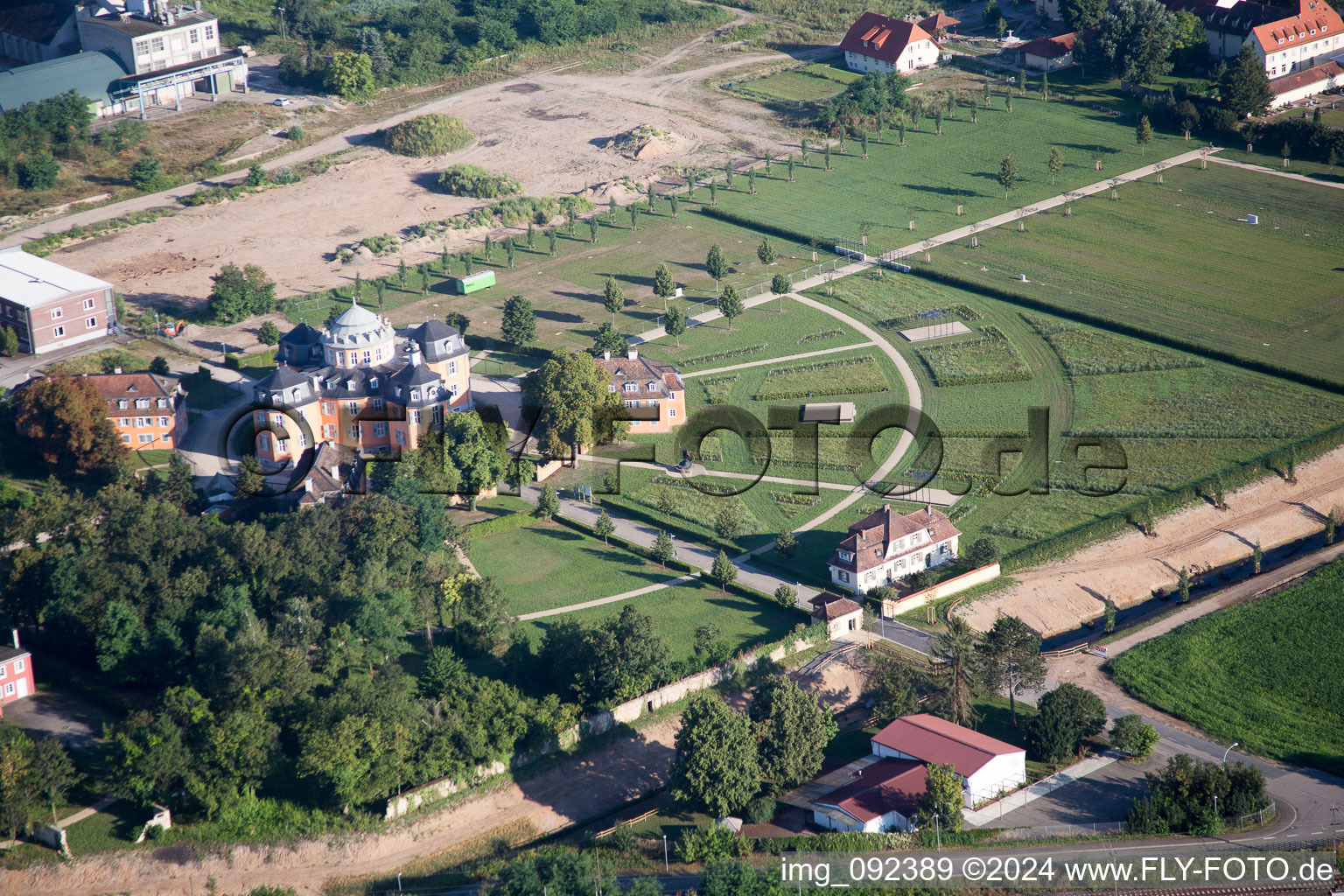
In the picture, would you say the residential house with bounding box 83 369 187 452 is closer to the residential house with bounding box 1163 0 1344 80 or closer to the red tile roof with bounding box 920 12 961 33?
the red tile roof with bounding box 920 12 961 33

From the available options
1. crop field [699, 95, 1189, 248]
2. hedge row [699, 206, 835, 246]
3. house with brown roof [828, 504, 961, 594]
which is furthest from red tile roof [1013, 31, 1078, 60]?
house with brown roof [828, 504, 961, 594]

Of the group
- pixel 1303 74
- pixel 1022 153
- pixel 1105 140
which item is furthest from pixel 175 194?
pixel 1303 74

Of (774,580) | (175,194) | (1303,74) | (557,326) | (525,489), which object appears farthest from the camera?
(1303,74)

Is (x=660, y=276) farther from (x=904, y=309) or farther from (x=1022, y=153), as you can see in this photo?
(x=1022, y=153)

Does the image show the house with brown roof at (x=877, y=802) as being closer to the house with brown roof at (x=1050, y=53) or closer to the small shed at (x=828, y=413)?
the small shed at (x=828, y=413)

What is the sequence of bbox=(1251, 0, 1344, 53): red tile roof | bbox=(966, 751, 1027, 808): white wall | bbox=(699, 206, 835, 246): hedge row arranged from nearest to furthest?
1. bbox=(966, 751, 1027, 808): white wall
2. bbox=(699, 206, 835, 246): hedge row
3. bbox=(1251, 0, 1344, 53): red tile roof
